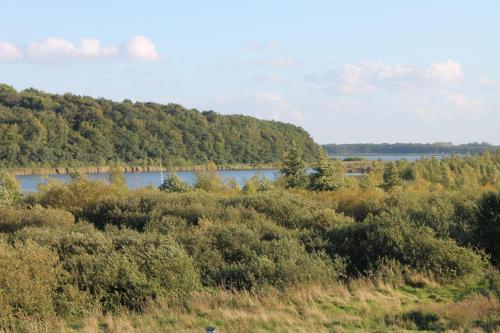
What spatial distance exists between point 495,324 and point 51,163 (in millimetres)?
116488

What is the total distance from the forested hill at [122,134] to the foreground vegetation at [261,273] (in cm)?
9696

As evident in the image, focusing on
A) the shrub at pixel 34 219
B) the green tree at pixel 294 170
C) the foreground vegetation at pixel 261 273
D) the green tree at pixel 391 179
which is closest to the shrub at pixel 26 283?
the foreground vegetation at pixel 261 273

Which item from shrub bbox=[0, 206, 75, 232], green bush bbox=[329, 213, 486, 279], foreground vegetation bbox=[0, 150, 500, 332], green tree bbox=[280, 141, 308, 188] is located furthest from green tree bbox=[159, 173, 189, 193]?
green bush bbox=[329, 213, 486, 279]

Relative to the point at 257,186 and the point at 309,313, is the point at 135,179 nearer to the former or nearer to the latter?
the point at 257,186

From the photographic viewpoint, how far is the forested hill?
120 m

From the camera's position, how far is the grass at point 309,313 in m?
11.0

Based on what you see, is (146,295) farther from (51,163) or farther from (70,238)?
(51,163)

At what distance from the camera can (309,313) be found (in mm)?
12078

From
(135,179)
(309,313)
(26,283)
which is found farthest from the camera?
(135,179)

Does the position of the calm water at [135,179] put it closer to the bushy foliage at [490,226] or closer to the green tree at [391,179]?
the green tree at [391,179]

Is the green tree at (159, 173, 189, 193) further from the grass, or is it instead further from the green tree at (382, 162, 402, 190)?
the grass

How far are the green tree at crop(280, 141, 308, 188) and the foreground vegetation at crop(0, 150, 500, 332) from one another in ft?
79.3

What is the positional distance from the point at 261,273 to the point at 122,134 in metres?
128

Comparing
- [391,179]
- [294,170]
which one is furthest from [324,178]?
[391,179]
